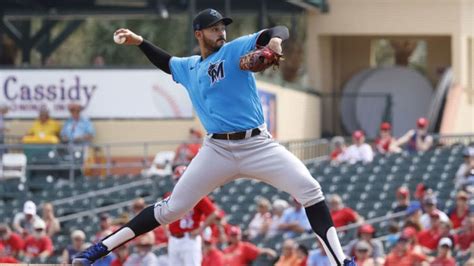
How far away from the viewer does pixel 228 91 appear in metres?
9.14

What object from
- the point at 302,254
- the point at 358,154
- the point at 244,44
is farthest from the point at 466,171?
the point at 244,44

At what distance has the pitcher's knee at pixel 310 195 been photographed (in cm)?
920

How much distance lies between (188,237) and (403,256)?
7.76 feet

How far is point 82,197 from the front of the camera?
19.8 meters

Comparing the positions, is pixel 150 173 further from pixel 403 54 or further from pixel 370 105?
pixel 403 54

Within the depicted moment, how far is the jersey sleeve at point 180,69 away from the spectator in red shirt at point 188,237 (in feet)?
13.8

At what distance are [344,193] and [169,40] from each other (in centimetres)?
2293

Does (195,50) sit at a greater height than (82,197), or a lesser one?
greater

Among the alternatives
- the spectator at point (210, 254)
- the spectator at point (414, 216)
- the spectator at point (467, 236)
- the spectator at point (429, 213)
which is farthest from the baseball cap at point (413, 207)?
the spectator at point (210, 254)

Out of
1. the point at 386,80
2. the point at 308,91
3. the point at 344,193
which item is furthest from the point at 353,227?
the point at 386,80

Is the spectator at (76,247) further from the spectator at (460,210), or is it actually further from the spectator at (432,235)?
the spectator at (460,210)

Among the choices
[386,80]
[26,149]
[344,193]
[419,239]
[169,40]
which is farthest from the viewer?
[169,40]

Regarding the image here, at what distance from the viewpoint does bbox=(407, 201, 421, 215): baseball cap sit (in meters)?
16.6

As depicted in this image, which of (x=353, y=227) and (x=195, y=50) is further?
(x=195, y=50)
